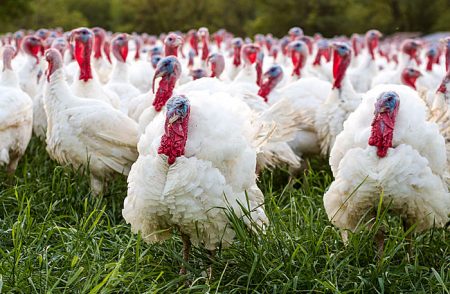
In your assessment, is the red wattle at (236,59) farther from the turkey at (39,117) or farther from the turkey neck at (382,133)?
the turkey neck at (382,133)

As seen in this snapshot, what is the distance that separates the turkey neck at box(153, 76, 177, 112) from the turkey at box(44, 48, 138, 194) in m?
0.33

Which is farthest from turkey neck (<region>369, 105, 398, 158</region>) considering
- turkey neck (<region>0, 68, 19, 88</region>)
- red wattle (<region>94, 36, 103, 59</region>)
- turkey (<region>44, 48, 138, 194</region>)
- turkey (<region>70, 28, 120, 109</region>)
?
red wattle (<region>94, 36, 103, 59</region>)

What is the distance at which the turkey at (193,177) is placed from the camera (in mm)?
3908

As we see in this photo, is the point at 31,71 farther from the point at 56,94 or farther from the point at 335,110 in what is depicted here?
the point at 335,110

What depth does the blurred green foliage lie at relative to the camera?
24.9 meters

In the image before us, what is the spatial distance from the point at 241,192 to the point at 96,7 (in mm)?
23856

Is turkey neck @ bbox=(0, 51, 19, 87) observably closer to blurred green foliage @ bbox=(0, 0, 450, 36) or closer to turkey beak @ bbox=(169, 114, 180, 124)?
turkey beak @ bbox=(169, 114, 180, 124)

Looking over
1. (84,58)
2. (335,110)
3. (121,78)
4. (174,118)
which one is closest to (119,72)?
(121,78)

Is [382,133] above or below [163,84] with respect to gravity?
above

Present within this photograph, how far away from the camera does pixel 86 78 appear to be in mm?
6656

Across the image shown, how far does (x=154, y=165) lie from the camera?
3982 mm

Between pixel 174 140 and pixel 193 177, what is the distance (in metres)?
0.20

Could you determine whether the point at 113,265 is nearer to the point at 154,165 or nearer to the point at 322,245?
the point at 154,165

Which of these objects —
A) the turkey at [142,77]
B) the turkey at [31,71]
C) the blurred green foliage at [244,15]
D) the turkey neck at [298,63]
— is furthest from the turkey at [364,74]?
the blurred green foliage at [244,15]
